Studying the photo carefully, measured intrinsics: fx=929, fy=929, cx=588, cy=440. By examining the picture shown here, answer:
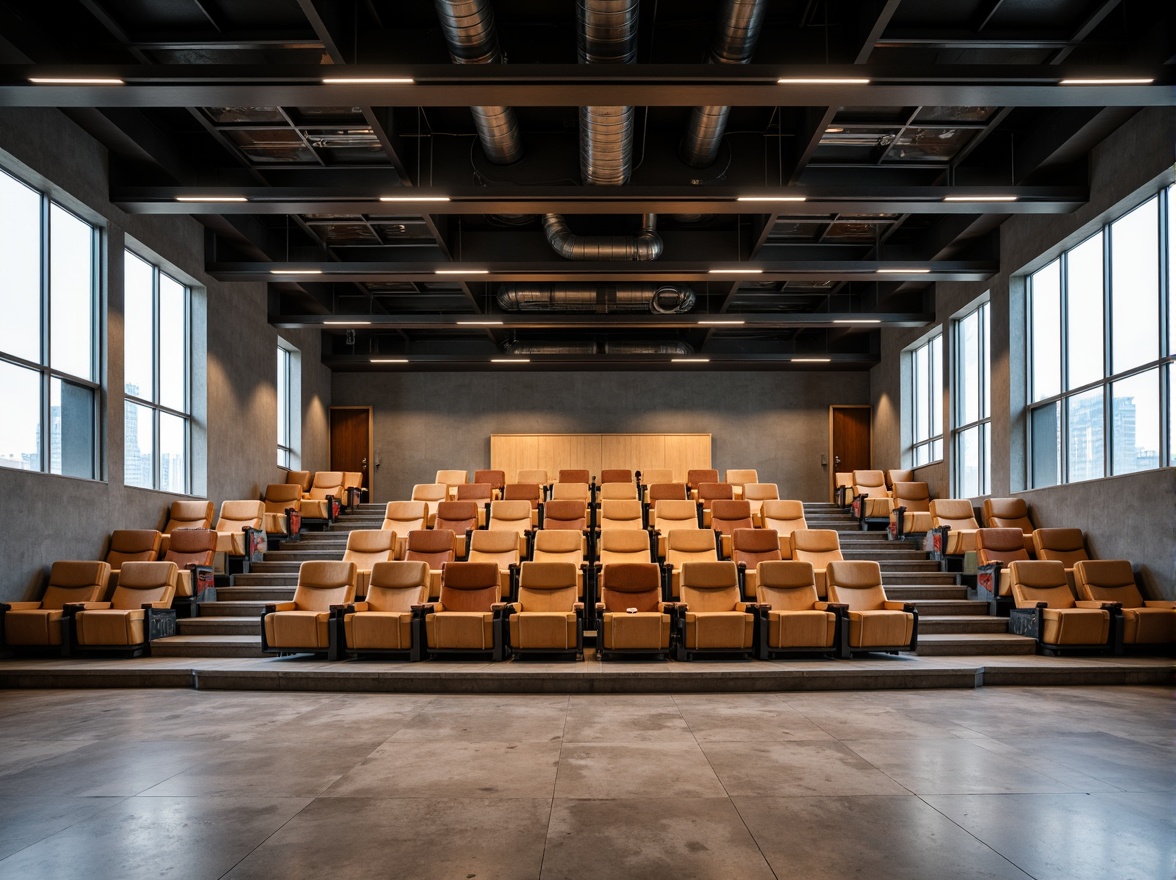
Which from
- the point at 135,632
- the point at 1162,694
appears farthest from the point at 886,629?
the point at 135,632

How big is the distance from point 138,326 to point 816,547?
807 cm

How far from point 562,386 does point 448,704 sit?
1162cm

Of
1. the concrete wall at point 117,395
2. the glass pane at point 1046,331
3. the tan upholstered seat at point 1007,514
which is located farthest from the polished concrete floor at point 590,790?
the glass pane at point 1046,331

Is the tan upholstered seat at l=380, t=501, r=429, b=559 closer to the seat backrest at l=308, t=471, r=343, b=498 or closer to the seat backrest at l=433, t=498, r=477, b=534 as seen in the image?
the seat backrest at l=433, t=498, r=477, b=534

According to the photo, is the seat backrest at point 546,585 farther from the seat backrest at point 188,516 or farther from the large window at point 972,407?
the large window at point 972,407

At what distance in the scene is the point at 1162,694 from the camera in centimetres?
695

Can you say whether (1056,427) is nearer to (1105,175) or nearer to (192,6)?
(1105,175)

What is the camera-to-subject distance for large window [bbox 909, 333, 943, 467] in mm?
14664

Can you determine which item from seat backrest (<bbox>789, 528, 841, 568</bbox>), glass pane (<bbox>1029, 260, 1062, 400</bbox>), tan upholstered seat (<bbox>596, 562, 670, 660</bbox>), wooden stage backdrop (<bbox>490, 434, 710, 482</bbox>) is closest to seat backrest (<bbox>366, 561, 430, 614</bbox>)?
tan upholstered seat (<bbox>596, 562, 670, 660</bbox>)

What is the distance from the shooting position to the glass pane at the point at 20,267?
8289 millimetres

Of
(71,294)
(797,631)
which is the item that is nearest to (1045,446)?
(797,631)

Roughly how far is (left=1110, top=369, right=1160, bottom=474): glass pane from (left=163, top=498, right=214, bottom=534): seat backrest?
9926 mm

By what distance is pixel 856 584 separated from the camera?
343 inches

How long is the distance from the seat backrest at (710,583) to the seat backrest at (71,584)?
5.49 m
